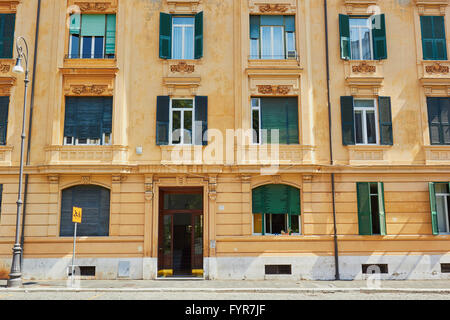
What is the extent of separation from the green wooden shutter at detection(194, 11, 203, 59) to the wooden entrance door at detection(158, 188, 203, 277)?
19.4 ft

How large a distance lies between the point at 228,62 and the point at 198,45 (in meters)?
1.49

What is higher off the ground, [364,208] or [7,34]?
[7,34]

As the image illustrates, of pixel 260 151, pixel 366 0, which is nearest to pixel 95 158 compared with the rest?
pixel 260 151

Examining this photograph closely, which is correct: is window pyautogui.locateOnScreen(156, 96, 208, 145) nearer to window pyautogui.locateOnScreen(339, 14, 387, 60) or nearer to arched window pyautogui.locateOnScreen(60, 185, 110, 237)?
arched window pyautogui.locateOnScreen(60, 185, 110, 237)

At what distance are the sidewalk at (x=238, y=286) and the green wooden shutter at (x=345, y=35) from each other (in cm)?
956

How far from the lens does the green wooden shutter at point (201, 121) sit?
17.5 meters

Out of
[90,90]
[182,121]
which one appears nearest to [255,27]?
[182,121]

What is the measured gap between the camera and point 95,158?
675 inches

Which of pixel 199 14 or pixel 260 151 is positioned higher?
pixel 199 14

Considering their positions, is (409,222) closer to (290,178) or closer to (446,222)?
(446,222)

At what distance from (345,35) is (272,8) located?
3.44 metres

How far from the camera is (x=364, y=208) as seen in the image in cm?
1697

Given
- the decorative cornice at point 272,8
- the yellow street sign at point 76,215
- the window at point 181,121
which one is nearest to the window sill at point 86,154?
the window at point 181,121

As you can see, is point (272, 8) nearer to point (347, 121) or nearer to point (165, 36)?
point (165, 36)
